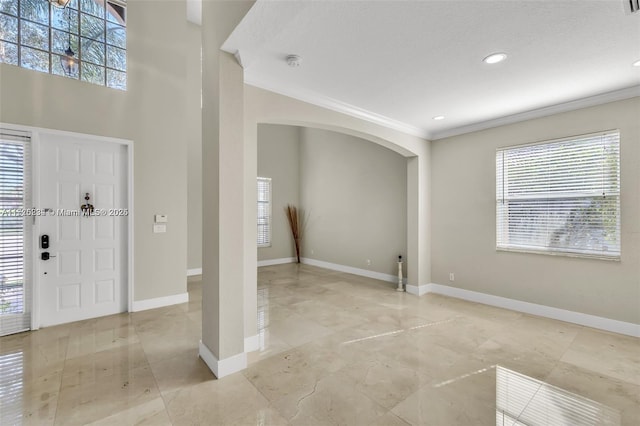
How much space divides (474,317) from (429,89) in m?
2.96

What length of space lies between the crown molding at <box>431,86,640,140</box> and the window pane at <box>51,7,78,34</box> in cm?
546

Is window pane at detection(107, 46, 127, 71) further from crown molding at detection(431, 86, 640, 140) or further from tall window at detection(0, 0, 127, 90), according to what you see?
crown molding at detection(431, 86, 640, 140)

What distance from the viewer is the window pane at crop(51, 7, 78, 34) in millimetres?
3529

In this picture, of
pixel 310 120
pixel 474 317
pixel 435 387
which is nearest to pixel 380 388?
pixel 435 387

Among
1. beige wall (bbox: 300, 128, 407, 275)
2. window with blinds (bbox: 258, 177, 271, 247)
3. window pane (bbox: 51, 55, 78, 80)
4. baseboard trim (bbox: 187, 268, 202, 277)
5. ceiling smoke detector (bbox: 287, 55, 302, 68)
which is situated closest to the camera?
ceiling smoke detector (bbox: 287, 55, 302, 68)

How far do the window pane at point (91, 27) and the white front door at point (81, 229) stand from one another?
4.82 ft

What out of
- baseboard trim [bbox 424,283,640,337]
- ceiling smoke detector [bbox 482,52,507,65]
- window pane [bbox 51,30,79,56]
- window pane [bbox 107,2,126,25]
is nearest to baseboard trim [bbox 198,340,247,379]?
ceiling smoke detector [bbox 482,52,507,65]

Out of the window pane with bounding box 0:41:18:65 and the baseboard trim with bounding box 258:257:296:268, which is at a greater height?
the window pane with bounding box 0:41:18:65

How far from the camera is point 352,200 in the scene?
655 centimetres

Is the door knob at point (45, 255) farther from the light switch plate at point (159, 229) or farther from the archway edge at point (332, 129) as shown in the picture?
the archway edge at point (332, 129)

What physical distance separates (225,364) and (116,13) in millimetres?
4887

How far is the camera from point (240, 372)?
244cm

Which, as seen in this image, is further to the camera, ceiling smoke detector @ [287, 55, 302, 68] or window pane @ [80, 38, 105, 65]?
window pane @ [80, 38, 105, 65]

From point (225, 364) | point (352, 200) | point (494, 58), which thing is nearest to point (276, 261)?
point (352, 200)
